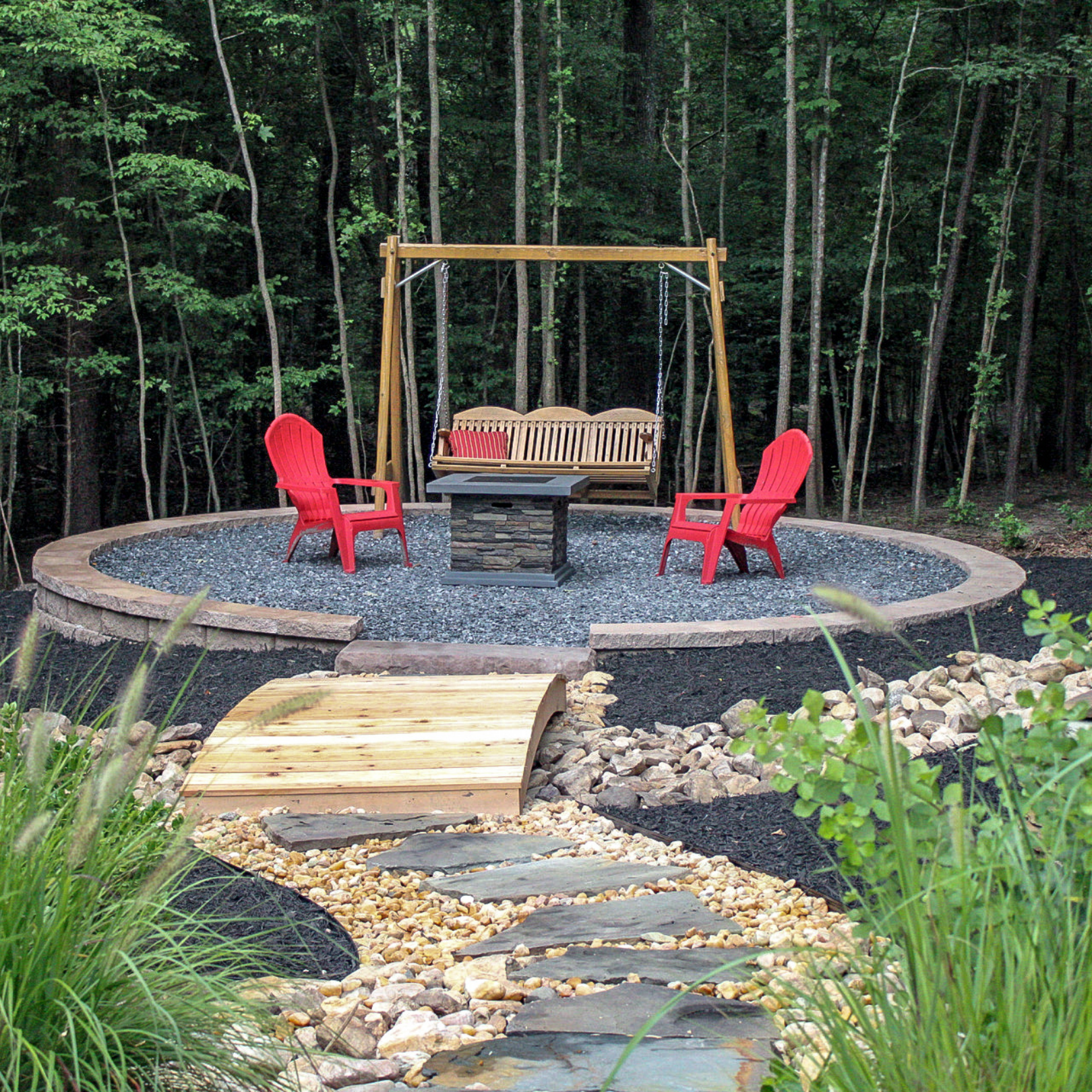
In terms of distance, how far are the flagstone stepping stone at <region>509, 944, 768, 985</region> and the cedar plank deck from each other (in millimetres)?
919

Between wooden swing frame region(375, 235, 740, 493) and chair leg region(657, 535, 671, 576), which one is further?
wooden swing frame region(375, 235, 740, 493)

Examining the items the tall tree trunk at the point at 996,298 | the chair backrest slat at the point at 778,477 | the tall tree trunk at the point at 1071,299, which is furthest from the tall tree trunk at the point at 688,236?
the chair backrest slat at the point at 778,477

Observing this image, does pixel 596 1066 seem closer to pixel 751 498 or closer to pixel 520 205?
pixel 751 498

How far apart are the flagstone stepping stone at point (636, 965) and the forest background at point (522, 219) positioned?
7.65m

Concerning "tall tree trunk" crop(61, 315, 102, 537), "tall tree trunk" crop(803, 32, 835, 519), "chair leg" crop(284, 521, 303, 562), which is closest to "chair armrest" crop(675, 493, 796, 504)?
"chair leg" crop(284, 521, 303, 562)

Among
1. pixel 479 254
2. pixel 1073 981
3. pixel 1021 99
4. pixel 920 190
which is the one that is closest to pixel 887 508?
pixel 920 190

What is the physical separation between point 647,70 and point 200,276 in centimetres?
534

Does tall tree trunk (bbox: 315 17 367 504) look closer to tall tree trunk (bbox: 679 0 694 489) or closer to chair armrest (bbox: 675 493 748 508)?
tall tree trunk (bbox: 679 0 694 489)

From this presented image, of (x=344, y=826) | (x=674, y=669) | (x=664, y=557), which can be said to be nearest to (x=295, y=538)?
(x=664, y=557)

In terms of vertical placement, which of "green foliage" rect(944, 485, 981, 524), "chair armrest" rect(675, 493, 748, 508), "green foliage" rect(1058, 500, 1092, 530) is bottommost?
"green foliage" rect(944, 485, 981, 524)

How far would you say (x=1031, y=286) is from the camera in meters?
10.4

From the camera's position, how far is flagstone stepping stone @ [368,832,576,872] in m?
2.69

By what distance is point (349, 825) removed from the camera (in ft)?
9.58

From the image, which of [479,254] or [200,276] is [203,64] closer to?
[200,276]
